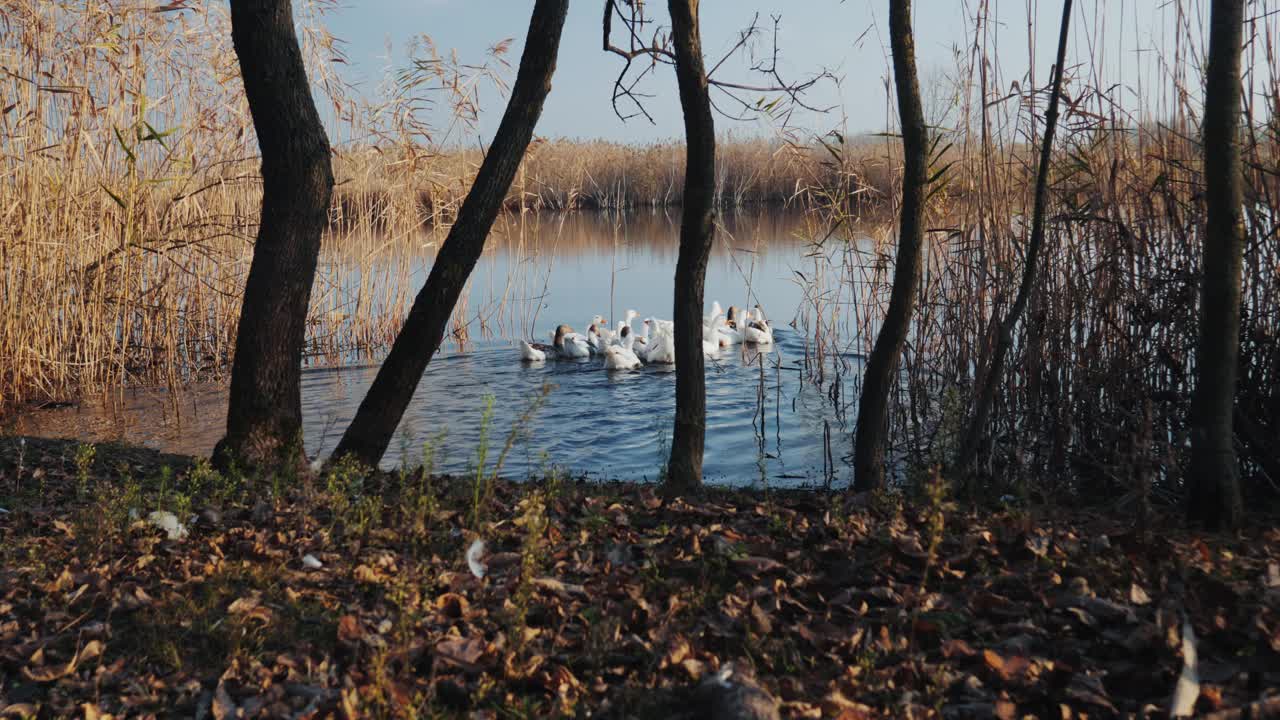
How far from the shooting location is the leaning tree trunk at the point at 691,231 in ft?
14.8

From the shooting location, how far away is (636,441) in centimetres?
745

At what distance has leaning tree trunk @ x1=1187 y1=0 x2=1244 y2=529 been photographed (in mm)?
3100

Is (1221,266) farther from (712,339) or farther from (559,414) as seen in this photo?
(712,339)

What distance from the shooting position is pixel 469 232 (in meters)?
4.70

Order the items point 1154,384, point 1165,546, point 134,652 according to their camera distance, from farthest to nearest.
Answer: point 1154,384 → point 1165,546 → point 134,652

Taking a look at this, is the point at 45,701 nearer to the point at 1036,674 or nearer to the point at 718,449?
the point at 1036,674

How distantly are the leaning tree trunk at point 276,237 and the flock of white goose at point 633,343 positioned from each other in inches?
225

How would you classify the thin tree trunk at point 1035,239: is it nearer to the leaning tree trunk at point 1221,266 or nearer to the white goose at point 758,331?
the leaning tree trunk at point 1221,266

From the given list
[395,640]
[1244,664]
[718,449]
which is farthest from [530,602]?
[718,449]

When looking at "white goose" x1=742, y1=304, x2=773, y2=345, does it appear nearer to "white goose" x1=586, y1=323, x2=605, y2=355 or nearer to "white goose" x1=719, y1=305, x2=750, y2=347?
"white goose" x1=719, y1=305, x2=750, y2=347

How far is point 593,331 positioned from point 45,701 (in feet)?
29.5

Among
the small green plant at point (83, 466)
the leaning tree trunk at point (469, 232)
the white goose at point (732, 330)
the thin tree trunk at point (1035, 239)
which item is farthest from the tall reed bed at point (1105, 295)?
the white goose at point (732, 330)

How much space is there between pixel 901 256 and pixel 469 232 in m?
A: 2.00

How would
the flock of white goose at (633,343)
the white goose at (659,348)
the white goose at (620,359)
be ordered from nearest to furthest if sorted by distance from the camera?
the white goose at (620,359)
the flock of white goose at (633,343)
the white goose at (659,348)
